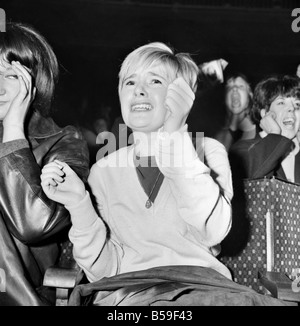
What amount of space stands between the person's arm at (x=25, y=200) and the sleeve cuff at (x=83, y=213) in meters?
0.06

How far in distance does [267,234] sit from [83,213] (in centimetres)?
40

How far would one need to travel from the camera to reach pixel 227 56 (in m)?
2.46

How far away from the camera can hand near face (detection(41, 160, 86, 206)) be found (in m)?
1.36

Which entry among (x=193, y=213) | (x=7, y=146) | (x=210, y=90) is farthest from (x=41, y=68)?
(x=210, y=90)

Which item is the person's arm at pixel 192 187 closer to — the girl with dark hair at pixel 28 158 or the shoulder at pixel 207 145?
the shoulder at pixel 207 145

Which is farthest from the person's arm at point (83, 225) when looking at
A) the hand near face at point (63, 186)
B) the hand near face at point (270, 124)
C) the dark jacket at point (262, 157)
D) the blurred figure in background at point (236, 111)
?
the blurred figure in background at point (236, 111)

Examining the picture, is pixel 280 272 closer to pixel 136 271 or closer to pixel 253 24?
pixel 136 271

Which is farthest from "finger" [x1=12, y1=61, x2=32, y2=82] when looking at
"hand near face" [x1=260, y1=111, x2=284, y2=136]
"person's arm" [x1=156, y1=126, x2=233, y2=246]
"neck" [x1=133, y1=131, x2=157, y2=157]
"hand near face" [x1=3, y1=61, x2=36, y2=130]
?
"hand near face" [x1=260, y1=111, x2=284, y2=136]

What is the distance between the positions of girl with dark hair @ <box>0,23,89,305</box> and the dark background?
78cm

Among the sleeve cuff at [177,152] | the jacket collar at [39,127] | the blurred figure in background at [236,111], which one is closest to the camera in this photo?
the sleeve cuff at [177,152]

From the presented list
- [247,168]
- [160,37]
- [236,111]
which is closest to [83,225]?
[247,168]

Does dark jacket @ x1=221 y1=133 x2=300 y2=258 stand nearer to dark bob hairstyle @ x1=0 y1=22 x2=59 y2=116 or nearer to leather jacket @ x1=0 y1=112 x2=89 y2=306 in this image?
leather jacket @ x1=0 y1=112 x2=89 y2=306

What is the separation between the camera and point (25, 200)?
143 cm

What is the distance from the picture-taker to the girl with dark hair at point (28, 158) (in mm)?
1427
